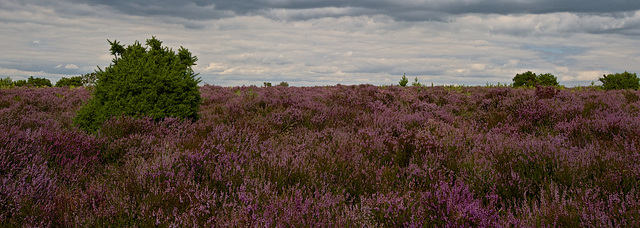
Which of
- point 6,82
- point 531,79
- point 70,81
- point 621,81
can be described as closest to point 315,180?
point 621,81

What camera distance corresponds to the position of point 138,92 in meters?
5.37

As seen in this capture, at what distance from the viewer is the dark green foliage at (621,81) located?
1755cm

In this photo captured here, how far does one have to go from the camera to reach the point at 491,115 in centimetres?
718

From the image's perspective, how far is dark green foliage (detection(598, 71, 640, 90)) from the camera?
17.5m

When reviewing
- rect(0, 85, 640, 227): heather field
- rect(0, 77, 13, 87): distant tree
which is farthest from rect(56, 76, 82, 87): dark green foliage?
rect(0, 85, 640, 227): heather field

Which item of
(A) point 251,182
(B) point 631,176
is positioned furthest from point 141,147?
(B) point 631,176

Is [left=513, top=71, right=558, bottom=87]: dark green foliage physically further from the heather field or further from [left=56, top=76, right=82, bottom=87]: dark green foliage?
[left=56, top=76, right=82, bottom=87]: dark green foliage

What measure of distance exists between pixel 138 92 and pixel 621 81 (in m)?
21.1

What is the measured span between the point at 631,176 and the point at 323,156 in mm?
2466

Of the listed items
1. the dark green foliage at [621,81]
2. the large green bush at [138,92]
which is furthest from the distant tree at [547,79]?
the large green bush at [138,92]

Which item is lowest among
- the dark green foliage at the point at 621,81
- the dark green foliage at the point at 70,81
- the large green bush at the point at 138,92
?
the large green bush at the point at 138,92

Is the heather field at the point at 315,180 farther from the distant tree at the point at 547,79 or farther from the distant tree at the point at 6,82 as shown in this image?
the distant tree at the point at 547,79

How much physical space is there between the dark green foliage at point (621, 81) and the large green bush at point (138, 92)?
19902mm

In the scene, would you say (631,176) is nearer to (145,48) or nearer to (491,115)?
(491,115)
